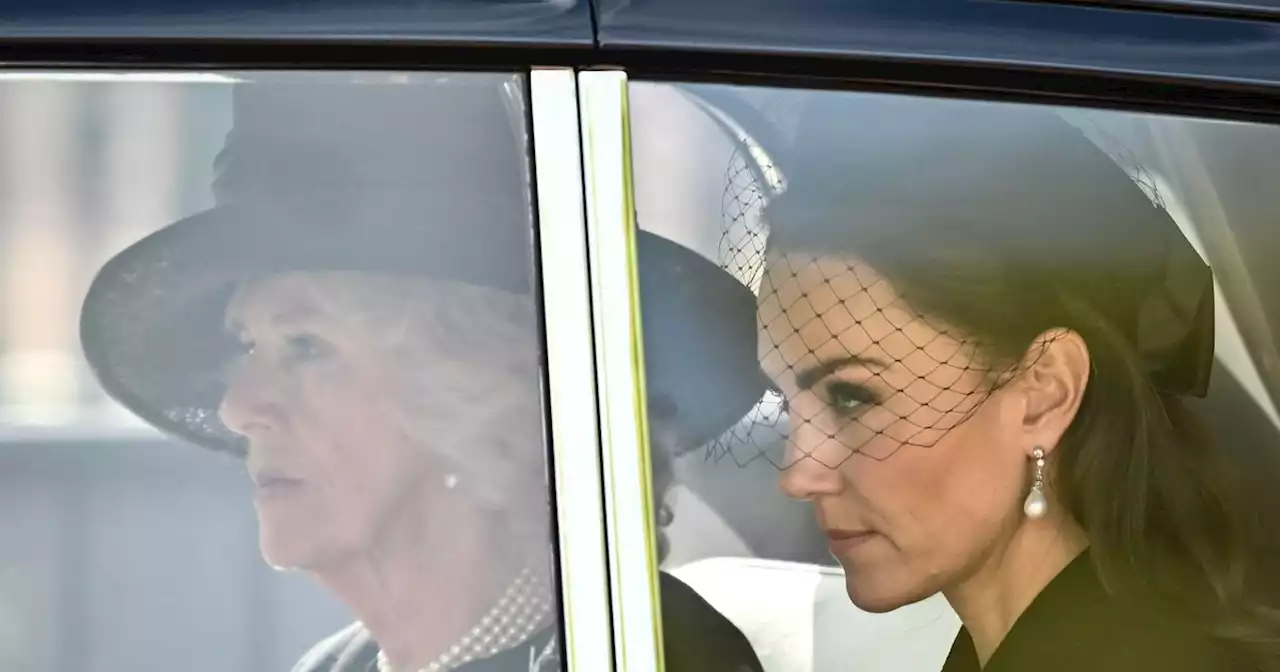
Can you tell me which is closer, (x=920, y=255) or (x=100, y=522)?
(x=100, y=522)

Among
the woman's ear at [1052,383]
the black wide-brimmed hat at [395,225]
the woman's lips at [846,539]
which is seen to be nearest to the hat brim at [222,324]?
the black wide-brimmed hat at [395,225]

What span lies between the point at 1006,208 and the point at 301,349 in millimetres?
612

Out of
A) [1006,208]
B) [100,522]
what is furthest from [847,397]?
[100,522]

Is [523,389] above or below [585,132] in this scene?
below

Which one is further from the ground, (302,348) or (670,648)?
(302,348)

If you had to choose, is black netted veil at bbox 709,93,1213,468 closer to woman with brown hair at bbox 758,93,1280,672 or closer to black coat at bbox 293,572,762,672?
woman with brown hair at bbox 758,93,1280,672

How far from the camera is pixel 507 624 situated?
0.71 meters

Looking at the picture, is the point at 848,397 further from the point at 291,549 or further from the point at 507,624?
the point at 291,549

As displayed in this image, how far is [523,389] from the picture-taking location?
733 mm

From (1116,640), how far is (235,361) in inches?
30.4

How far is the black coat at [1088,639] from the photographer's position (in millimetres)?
799

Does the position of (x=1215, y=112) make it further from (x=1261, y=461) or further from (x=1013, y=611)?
(x=1013, y=611)

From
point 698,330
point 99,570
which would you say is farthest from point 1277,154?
point 99,570

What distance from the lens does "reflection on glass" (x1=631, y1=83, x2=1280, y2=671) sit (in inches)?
30.3
